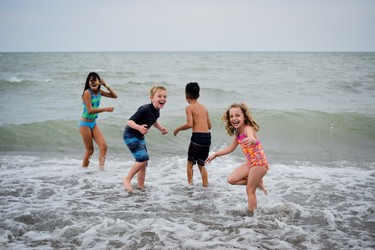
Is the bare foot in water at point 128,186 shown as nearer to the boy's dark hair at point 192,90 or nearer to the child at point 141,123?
the child at point 141,123

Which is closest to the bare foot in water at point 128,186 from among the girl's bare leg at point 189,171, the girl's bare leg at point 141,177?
the girl's bare leg at point 141,177

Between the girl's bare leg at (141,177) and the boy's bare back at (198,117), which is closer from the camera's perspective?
the boy's bare back at (198,117)

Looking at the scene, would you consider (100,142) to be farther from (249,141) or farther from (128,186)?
(249,141)

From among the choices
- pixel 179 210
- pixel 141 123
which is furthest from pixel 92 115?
pixel 179 210

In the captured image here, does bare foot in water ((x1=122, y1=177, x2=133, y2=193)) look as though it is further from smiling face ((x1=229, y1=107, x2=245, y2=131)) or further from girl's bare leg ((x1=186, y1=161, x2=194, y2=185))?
smiling face ((x1=229, y1=107, x2=245, y2=131))

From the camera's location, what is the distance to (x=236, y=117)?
465 cm

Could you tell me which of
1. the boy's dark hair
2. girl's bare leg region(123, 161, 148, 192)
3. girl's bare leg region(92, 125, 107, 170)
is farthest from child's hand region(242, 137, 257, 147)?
girl's bare leg region(92, 125, 107, 170)

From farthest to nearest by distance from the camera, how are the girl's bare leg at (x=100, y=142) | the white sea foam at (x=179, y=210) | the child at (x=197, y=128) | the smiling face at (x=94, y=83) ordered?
the girl's bare leg at (x=100, y=142) → the smiling face at (x=94, y=83) → the child at (x=197, y=128) → the white sea foam at (x=179, y=210)

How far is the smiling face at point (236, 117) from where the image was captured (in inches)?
183

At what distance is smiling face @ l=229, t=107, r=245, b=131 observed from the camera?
183 inches

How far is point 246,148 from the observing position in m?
4.68

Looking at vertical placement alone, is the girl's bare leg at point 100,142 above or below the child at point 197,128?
below

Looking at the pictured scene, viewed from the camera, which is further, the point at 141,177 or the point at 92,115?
the point at 92,115

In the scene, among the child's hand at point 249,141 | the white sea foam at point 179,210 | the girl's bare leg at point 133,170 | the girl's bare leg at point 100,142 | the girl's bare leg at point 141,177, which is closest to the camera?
the white sea foam at point 179,210
